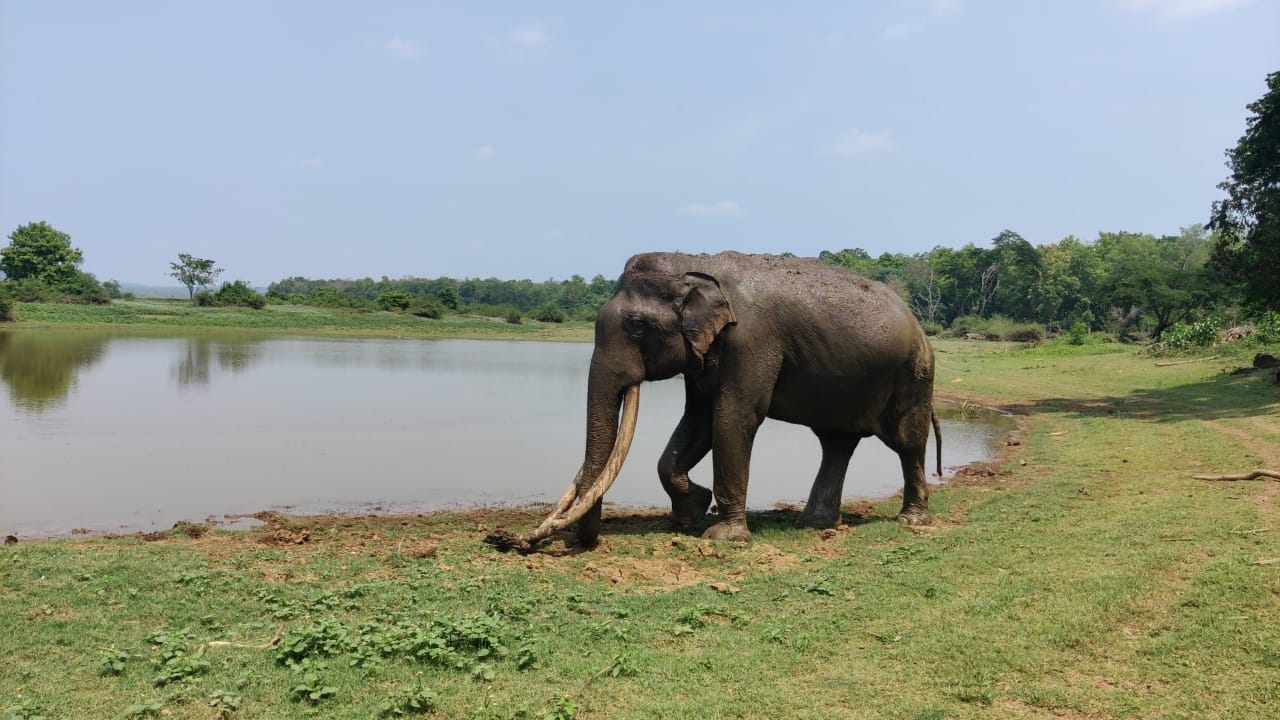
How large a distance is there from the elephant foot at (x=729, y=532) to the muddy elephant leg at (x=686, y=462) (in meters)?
0.57

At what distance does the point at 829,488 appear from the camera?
10.1m

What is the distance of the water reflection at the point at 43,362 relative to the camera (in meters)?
20.8

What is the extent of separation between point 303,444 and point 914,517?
11432 mm

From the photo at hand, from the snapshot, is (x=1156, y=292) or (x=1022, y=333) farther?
(x=1022, y=333)

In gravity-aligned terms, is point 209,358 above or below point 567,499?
below

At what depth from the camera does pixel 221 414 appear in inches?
Answer: 767

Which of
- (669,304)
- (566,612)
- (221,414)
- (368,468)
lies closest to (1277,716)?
(566,612)

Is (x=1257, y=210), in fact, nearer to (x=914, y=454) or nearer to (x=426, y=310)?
(x=914, y=454)

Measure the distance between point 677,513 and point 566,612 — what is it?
11.5ft

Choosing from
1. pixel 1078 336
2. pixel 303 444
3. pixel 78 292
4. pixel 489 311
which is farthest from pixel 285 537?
pixel 489 311

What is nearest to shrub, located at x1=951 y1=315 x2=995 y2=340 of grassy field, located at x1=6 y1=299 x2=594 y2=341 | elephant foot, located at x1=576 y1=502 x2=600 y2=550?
grassy field, located at x1=6 y1=299 x2=594 y2=341

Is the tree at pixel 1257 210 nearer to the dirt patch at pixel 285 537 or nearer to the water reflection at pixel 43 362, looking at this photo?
the dirt patch at pixel 285 537

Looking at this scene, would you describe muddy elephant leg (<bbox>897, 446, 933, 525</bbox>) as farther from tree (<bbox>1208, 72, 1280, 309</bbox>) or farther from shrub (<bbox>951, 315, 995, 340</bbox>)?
shrub (<bbox>951, 315, 995, 340</bbox>)

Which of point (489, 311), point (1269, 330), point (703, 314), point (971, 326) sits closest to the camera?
point (703, 314)
